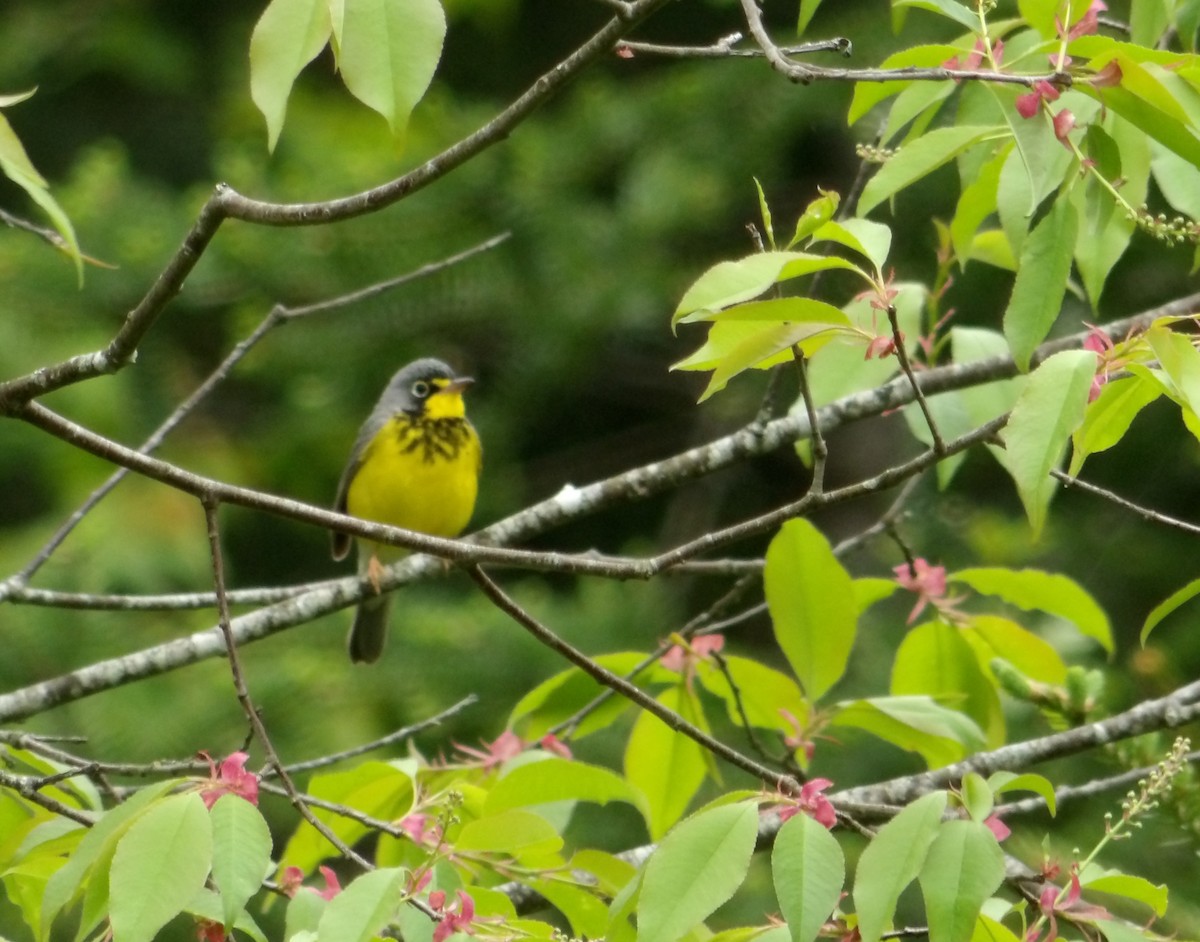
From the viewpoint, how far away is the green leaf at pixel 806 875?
1445mm

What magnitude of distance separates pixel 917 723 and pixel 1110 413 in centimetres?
74

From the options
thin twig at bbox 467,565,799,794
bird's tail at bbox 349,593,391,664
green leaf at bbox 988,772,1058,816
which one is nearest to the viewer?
green leaf at bbox 988,772,1058,816

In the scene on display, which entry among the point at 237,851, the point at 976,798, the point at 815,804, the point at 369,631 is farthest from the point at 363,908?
the point at 369,631

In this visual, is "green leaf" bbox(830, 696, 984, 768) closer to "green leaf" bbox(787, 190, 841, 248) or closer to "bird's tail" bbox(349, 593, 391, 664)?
"green leaf" bbox(787, 190, 841, 248)

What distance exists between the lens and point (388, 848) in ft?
7.88

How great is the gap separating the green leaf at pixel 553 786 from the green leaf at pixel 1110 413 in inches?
29.7

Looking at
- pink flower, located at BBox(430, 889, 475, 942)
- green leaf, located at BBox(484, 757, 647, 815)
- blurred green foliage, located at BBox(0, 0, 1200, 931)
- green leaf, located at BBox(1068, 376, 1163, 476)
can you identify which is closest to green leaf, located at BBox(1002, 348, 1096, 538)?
green leaf, located at BBox(1068, 376, 1163, 476)

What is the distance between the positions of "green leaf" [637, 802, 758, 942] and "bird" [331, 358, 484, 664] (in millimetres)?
3438

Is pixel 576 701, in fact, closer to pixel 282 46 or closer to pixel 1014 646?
pixel 1014 646

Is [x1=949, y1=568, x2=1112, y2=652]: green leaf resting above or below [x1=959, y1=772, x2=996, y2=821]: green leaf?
below

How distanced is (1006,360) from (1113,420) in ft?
3.85

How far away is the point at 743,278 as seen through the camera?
58.3 inches

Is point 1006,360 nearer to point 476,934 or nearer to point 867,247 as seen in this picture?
point 867,247

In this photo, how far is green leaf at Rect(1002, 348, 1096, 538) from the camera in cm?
144
